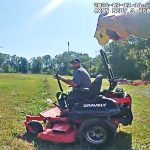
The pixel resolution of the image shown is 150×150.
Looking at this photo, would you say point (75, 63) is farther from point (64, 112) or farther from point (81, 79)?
point (64, 112)

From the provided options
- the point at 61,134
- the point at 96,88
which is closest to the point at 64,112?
the point at 61,134

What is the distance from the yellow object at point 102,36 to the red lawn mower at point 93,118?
4735 millimetres

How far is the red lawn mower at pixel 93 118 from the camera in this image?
673cm

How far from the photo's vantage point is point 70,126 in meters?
7.13

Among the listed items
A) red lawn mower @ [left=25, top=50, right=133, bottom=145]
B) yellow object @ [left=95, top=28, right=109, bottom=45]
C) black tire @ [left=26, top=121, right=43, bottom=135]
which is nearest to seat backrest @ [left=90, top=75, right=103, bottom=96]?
red lawn mower @ [left=25, top=50, right=133, bottom=145]

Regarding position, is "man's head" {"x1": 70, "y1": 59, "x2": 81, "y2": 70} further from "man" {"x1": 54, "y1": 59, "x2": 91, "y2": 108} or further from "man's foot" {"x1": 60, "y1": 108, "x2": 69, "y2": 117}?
"man's foot" {"x1": 60, "y1": 108, "x2": 69, "y2": 117}

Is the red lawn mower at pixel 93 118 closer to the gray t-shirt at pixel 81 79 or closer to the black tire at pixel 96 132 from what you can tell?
the black tire at pixel 96 132

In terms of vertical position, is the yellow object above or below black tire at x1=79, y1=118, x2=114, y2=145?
above

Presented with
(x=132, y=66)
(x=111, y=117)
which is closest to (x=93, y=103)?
(x=111, y=117)

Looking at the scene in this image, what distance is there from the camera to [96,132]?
6777 millimetres

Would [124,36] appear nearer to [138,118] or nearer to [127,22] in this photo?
[127,22]

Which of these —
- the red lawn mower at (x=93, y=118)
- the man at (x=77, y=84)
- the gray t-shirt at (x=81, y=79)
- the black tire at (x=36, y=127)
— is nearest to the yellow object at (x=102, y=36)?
the red lawn mower at (x=93, y=118)

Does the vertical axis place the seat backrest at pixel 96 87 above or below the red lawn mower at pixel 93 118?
above

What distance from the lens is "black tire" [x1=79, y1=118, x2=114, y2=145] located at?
6.66 m
